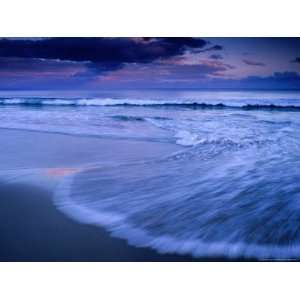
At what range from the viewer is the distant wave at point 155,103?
262cm

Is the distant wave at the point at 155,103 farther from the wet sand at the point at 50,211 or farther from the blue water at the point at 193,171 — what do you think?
the wet sand at the point at 50,211

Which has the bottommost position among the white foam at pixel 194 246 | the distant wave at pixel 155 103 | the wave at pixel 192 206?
the white foam at pixel 194 246

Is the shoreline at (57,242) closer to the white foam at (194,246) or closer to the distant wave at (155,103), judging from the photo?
the white foam at (194,246)

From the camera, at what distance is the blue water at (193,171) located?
7.66 feet

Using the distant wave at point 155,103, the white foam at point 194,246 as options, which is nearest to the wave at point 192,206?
the white foam at point 194,246

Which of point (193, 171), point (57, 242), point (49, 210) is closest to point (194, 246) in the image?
point (193, 171)

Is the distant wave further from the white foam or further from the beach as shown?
the white foam

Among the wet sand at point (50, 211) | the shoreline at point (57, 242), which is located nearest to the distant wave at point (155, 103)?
the wet sand at point (50, 211)

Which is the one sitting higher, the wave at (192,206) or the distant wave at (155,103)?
the distant wave at (155,103)

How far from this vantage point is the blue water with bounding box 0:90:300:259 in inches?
92.0

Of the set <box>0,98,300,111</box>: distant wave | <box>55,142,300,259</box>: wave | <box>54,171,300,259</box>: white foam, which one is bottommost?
<box>54,171,300,259</box>: white foam

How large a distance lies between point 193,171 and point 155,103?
0.59 metres

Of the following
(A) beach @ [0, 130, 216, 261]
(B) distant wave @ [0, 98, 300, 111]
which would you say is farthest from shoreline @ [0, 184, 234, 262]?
(B) distant wave @ [0, 98, 300, 111]

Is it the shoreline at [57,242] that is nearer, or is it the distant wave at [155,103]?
the shoreline at [57,242]
